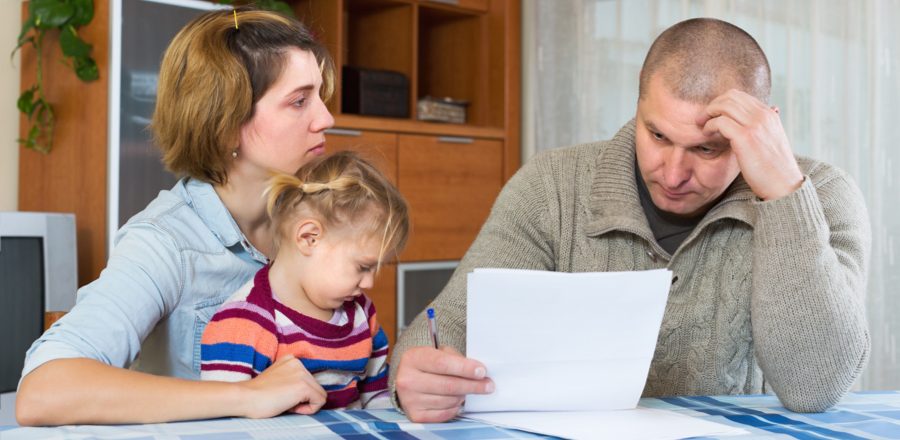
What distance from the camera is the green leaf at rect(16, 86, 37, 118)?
9.78ft

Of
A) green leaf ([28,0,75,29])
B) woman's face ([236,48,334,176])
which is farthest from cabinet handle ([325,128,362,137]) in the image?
woman's face ([236,48,334,176])

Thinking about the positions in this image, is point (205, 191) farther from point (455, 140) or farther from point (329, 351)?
point (455, 140)

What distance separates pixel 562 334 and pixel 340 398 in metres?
0.49

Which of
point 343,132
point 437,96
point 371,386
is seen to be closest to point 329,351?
point 371,386

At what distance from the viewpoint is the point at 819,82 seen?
327 centimetres

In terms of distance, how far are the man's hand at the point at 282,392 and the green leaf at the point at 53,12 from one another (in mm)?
2034

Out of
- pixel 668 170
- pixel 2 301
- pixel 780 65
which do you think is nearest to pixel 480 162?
pixel 780 65

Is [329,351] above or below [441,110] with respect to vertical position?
below

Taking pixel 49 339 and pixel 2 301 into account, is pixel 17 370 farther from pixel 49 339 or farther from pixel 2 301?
pixel 49 339

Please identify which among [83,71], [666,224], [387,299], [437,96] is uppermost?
[437,96]

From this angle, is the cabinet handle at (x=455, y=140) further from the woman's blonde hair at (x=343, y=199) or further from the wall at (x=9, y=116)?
the woman's blonde hair at (x=343, y=199)

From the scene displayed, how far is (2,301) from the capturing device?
2.56 metres

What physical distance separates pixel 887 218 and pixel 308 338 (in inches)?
91.4

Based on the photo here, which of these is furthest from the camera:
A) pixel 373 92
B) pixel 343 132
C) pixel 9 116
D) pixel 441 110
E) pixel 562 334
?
pixel 441 110
